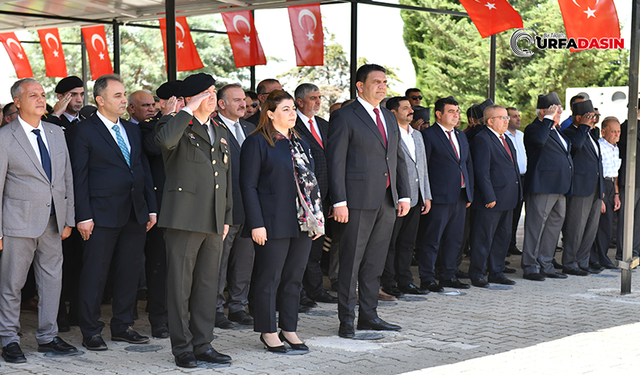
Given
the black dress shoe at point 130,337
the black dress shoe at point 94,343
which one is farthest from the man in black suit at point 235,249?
the black dress shoe at point 94,343

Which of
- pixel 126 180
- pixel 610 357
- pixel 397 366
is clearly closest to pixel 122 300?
pixel 126 180

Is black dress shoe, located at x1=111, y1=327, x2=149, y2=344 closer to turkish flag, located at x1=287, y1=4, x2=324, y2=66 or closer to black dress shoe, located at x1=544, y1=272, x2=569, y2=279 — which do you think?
black dress shoe, located at x1=544, y1=272, x2=569, y2=279

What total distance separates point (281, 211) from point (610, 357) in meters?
2.31

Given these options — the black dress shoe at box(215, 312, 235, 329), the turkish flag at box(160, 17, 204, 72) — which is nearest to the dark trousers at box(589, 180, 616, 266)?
the black dress shoe at box(215, 312, 235, 329)

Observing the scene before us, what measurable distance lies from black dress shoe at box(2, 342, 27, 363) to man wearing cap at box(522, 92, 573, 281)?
18.1 ft

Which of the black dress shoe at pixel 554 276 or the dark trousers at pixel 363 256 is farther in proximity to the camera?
the black dress shoe at pixel 554 276

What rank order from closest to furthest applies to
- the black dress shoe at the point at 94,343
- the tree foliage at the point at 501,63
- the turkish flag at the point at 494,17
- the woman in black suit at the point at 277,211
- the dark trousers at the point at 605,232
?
→ the woman in black suit at the point at 277,211, the black dress shoe at the point at 94,343, the dark trousers at the point at 605,232, the turkish flag at the point at 494,17, the tree foliage at the point at 501,63

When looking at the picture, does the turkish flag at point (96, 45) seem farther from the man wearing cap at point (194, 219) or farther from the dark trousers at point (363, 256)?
the man wearing cap at point (194, 219)

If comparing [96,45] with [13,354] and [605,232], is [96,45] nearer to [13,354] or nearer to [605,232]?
[605,232]

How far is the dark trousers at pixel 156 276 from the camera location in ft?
19.0

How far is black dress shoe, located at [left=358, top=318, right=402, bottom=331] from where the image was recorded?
19.4 feet

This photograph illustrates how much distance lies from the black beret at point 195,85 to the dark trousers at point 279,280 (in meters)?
1.10

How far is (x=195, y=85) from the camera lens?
15.8 ft

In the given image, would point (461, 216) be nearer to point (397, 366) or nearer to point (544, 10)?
point (397, 366)
